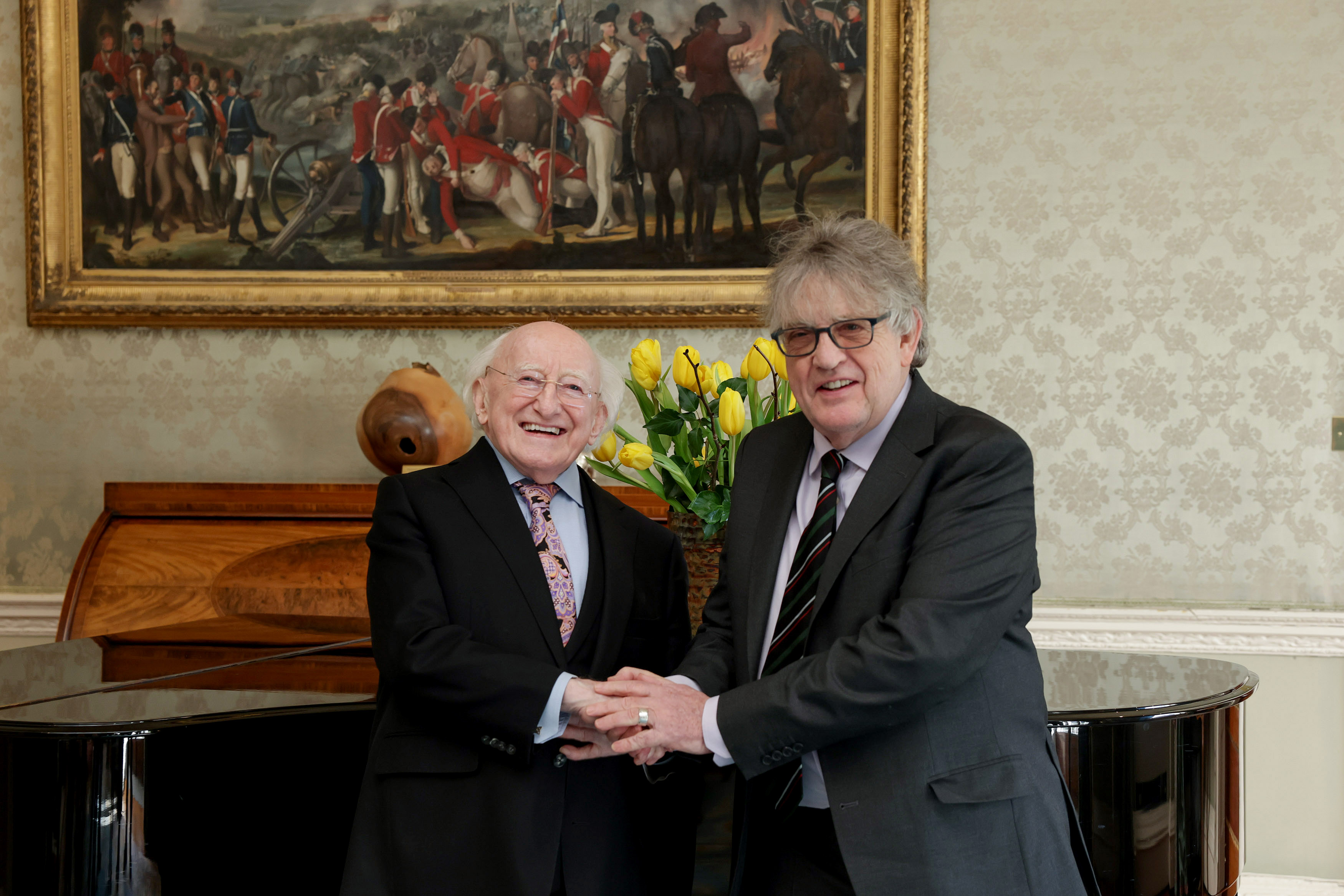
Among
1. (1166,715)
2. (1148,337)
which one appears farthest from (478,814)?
(1148,337)

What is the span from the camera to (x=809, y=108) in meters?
3.52

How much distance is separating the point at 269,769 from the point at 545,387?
95 centimetres

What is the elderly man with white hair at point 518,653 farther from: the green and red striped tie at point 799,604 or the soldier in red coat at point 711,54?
the soldier in red coat at point 711,54

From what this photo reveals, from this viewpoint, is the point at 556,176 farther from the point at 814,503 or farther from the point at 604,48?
the point at 814,503

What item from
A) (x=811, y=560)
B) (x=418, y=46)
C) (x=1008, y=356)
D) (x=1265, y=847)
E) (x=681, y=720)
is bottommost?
(x=1265, y=847)

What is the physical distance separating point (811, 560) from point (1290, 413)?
106 inches

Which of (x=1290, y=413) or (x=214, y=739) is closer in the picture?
(x=214, y=739)

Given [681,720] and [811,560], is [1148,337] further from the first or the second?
[681,720]

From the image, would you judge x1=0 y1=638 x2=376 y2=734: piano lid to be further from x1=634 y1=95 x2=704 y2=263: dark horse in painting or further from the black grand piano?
x1=634 y1=95 x2=704 y2=263: dark horse in painting

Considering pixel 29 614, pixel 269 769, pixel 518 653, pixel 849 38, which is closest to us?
pixel 518 653

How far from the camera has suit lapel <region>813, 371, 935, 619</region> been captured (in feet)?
4.86

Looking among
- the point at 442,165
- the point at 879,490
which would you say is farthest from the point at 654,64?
the point at 879,490

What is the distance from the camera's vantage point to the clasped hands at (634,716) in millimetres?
1489

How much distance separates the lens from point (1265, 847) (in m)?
3.41
